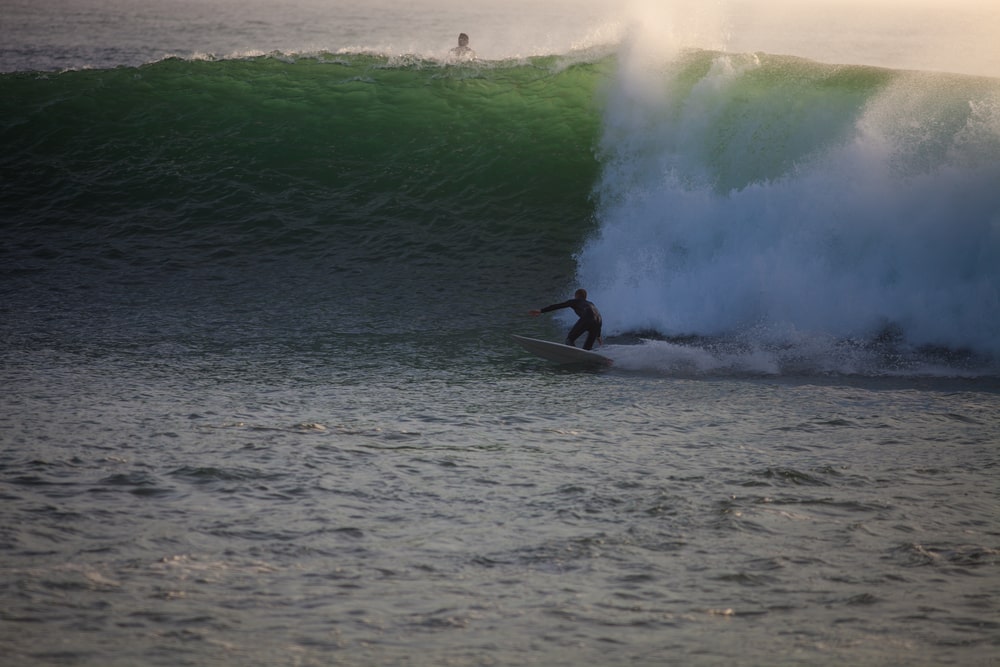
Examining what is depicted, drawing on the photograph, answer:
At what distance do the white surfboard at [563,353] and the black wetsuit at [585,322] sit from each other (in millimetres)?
269

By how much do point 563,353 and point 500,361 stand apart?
70 centimetres

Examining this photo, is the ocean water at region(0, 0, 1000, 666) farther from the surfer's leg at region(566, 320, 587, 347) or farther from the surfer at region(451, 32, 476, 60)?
the surfer at region(451, 32, 476, 60)

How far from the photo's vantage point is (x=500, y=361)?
10.9m

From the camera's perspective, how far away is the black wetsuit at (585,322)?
11297 millimetres

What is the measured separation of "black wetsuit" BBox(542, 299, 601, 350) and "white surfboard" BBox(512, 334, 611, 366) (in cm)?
27

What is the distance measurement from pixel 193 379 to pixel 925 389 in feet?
24.2

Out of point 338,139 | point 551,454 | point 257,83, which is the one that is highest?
point 257,83

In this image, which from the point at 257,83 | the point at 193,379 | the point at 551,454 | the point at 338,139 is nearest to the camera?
the point at 551,454

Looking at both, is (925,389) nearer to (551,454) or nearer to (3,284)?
(551,454)

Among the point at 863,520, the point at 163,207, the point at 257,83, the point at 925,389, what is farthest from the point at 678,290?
the point at 257,83

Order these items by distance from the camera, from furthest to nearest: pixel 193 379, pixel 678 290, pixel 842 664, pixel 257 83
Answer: pixel 257 83
pixel 678 290
pixel 193 379
pixel 842 664

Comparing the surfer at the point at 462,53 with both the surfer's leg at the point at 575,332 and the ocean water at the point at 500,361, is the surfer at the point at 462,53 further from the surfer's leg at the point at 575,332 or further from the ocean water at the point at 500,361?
the surfer's leg at the point at 575,332

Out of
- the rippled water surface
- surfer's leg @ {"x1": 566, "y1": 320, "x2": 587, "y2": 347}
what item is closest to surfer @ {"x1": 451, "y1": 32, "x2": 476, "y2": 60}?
surfer's leg @ {"x1": 566, "y1": 320, "x2": 587, "y2": 347}

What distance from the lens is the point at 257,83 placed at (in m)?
19.4
